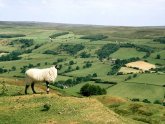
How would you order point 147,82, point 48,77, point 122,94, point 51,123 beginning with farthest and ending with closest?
1. point 147,82
2. point 122,94
3. point 48,77
4. point 51,123

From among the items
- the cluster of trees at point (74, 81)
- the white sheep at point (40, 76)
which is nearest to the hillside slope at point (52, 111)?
the white sheep at point (40, 76)

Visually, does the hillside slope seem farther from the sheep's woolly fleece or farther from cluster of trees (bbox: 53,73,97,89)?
cluster of trees (bbox: 53,73,97,89)

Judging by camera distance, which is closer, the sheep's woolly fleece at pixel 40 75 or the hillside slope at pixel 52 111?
the hillside slope at pixel 52 111

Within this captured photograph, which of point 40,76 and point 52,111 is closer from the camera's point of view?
point 52,111

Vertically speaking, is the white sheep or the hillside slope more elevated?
the white sheep

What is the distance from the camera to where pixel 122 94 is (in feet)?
463

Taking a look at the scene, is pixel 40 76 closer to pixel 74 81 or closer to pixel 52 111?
pixel 52 111

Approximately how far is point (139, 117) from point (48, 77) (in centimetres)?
1466

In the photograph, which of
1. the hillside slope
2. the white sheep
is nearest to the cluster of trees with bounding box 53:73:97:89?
the white sheep

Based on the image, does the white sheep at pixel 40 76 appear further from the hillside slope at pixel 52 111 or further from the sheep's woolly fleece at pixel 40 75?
the hillside slope at pixel 52 111

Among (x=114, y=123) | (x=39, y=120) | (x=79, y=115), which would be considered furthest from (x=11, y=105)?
(x=114, y=123)

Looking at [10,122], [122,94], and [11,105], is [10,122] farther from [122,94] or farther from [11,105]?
[122,94]

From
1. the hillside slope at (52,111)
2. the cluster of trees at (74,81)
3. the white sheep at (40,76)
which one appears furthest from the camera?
the cluster of trees at (74,81)

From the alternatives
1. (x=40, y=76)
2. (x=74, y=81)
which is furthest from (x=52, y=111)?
(x=74, y=81)
